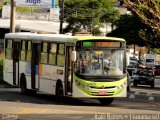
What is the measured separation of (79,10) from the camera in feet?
260

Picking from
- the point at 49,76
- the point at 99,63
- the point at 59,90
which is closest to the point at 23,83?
the point at 49,76

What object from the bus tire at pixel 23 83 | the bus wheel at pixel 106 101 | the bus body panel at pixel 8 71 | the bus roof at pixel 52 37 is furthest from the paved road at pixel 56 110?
the bus body panel at pixel 8 71

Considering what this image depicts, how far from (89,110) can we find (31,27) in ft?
170

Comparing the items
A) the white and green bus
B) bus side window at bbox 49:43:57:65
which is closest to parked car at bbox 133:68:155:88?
the white and green bus

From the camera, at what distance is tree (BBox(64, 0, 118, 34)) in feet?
252

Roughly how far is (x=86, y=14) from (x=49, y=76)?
52434 millimetres

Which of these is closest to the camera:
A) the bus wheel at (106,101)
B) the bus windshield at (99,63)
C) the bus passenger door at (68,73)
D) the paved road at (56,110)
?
the paved road at (56,110)

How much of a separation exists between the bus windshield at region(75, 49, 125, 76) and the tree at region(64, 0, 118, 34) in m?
50.3

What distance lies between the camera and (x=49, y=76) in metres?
26.0

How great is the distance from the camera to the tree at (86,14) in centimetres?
7675

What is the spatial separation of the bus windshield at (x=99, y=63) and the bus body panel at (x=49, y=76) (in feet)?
3.90

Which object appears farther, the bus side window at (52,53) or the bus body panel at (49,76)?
the bus side window at (52,53)

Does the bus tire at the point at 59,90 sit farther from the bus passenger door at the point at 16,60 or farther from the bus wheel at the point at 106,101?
the bus passenger door at the point at 16,60

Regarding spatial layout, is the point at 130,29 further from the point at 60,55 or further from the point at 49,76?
the point at 60,55
